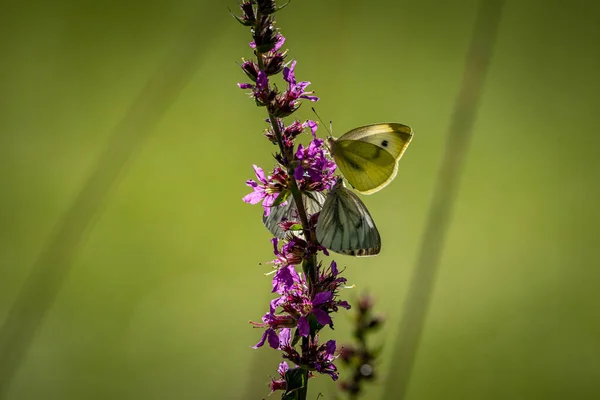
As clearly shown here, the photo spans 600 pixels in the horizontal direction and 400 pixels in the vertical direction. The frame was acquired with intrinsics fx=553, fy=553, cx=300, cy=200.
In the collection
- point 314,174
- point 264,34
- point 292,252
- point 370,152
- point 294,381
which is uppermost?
point 264,34

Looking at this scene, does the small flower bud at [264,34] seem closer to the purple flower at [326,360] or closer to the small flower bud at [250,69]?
the small flower bud at [250,69]

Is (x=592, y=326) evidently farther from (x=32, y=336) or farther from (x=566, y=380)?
(x=32, y=336)

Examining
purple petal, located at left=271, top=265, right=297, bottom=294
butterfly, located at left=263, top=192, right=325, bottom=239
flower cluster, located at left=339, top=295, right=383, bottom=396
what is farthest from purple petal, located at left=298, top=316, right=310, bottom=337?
flower cluster, located at left=339, top=295, right=383, bottom=396

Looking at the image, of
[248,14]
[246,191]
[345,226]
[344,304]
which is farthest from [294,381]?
[246,191]

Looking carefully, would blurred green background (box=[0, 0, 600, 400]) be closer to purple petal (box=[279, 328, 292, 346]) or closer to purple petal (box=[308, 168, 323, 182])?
purple petal (box=[279, 328, 292, 346])

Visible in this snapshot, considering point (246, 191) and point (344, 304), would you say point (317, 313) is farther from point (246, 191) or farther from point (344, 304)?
point (246, 191)

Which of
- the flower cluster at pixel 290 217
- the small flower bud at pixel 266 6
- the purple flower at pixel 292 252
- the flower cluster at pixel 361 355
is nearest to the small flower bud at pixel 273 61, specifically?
the flower cluster at pixel 290 217

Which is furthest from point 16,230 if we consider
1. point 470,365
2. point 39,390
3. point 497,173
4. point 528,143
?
point 528,143
